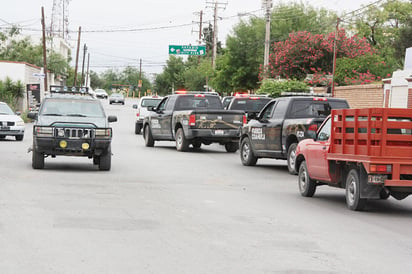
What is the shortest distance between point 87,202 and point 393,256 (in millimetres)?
5417

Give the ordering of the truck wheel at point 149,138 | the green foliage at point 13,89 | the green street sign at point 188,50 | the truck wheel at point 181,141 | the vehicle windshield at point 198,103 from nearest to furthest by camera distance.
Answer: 1. the truck wheel at point 181,141
2. the vehicle windshield at point 198,103
3. the truck wheel at point 149,138
4. the green foliage at point 13,89
5. the green street sign at point 188,50

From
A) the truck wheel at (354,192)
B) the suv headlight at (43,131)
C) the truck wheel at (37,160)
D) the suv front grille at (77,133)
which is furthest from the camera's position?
the truck wheel at (37,160)

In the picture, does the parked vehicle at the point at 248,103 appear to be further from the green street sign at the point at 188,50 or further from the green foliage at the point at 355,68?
the green street sign at the point at 188,50

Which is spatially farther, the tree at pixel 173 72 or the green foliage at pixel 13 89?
the tree at pixel 173 72

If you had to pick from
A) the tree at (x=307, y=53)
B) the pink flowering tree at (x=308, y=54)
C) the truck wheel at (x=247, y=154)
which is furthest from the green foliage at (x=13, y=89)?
the truck wheel at (x=247, y=154)

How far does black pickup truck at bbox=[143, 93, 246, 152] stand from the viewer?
25.3 meters

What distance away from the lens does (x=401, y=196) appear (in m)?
12.8

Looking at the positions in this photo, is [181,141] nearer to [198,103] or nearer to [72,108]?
[198,103]

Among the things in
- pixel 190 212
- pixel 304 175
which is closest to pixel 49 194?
pixel 190 212

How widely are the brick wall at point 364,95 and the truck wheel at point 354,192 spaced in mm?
24428

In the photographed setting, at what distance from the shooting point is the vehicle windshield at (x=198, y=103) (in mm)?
27188

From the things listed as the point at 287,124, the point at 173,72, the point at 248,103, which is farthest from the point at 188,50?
the point at 173,72

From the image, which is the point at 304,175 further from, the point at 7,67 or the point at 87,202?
the point at 7,67

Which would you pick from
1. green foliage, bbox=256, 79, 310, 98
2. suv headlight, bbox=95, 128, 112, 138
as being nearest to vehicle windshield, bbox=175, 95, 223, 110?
suv headlight, bbox=95, 128, 112, 138
